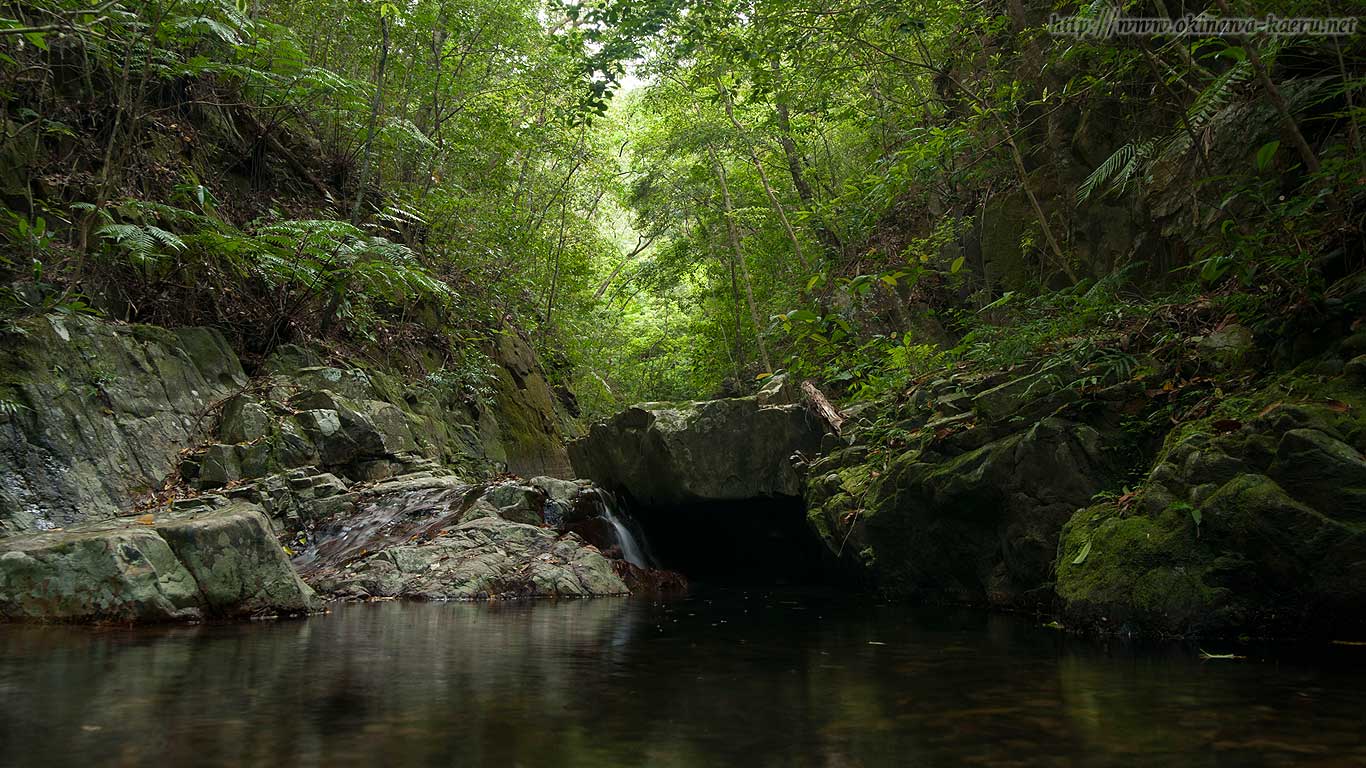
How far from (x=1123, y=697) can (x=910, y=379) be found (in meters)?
5.94

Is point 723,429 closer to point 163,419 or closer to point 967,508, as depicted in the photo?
point 967,508

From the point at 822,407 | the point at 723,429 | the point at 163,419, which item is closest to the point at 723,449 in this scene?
the point at 723,429

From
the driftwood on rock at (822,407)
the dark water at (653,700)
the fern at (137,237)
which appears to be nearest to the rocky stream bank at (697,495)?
the driftwood on rock at (822,407)

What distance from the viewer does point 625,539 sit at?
35.6ft

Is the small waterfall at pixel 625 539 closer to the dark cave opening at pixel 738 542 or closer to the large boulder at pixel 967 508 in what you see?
the dark cave opening at pixel 738 542

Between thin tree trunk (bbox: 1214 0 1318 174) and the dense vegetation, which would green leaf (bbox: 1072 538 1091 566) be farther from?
thin tree trunk (bbox: 1214 0 1318 174)

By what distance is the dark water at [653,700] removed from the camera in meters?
2.49

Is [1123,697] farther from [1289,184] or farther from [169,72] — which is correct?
[169,72]

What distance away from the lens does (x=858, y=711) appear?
314 centimetres

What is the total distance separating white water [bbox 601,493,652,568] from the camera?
10672 mm

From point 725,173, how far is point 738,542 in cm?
972

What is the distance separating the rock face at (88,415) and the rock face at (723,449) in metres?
5.56

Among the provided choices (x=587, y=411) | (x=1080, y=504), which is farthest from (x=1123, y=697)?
(x=587, y=411)

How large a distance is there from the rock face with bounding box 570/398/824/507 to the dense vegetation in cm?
85
